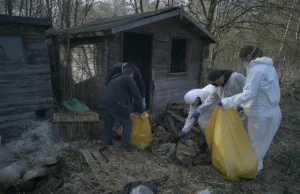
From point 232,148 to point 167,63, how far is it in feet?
13.7

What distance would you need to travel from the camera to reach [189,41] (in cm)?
759

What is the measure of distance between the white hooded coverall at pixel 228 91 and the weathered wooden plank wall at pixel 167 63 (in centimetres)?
304

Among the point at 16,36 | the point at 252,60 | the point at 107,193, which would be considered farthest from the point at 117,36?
the point at 107,193

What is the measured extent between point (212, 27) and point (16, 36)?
9.92 m

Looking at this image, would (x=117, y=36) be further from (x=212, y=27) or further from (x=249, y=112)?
(x=212, y=27)

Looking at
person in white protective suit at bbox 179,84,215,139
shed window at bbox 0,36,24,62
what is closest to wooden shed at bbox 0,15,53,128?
shed window at bbox 0,36,24,62

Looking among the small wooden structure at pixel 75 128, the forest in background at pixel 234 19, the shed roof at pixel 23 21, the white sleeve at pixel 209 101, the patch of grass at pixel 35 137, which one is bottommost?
the patch of grass at pixel 35 137

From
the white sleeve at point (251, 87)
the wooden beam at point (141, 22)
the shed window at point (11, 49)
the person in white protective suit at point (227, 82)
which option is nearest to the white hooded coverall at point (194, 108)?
the person in white protective suit at point (227, 82)

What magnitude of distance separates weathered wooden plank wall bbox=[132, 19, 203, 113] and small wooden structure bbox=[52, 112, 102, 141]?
2.46 m

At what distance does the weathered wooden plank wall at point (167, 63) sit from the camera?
672 centimetres

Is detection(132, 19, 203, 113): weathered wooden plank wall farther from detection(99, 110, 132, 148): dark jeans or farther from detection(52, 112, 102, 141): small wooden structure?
detection(99, 110, 132, 148): dark jeans

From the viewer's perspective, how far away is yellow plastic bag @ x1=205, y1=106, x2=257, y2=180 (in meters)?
3.34

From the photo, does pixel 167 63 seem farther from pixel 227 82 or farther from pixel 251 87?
pixel 251 87

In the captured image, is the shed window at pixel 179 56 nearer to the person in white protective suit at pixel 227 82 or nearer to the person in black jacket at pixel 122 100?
the person in black jacket at pixel 122 100
